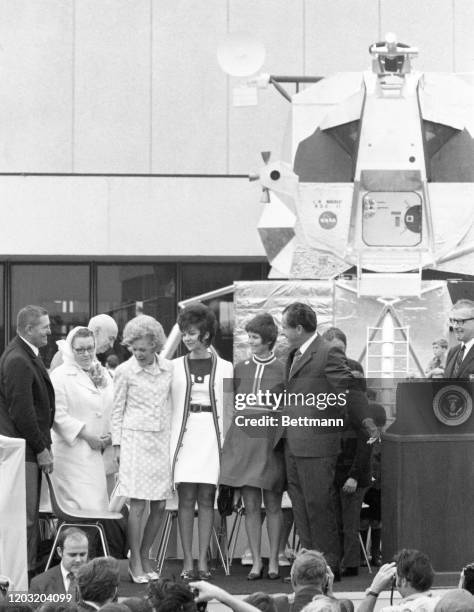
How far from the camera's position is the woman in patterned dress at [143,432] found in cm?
816

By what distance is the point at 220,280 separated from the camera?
2038cm

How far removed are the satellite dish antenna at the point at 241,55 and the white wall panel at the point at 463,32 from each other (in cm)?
817

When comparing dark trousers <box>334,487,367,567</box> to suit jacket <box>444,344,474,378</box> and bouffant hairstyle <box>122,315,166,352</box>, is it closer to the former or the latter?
suit jacket <box>444,344,474,378</box>

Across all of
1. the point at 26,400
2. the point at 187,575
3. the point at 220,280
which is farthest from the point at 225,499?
the point at 220,280

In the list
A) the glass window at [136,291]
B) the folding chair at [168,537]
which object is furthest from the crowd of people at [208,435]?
the glass window at [136,291]

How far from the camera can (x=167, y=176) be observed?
1948 centimetres

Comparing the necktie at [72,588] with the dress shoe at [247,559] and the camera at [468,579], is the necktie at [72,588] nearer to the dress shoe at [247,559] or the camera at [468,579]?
the camera at [468,579]

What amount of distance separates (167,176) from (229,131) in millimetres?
1087

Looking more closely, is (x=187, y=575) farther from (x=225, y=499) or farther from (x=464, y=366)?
(x=464, y=366)

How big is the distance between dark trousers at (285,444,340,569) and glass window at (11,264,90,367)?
40.5ft

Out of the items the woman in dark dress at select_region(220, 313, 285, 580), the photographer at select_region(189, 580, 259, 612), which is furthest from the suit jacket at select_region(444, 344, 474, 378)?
the photographer at select_region(189, 580, 259, 612)

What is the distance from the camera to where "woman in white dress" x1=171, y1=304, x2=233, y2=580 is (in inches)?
324

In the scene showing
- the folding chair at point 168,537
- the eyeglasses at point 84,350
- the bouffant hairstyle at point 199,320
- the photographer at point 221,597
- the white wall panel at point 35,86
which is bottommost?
the folding chair at point 168,537

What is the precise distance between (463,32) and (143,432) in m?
12.7
